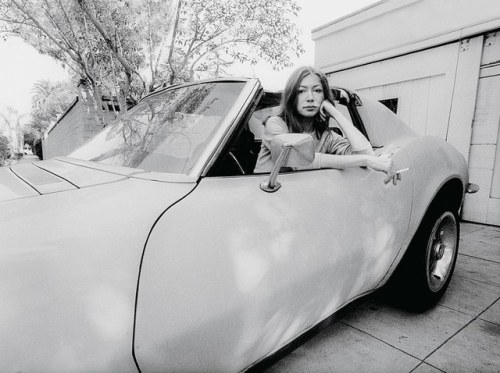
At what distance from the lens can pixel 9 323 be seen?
0.79 m

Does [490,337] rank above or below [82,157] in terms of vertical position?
below

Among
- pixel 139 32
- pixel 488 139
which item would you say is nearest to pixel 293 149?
pixel 488 139

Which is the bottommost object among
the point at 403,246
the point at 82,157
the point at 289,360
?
the point at 289,360

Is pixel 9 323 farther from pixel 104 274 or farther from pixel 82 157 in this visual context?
pixel 82 157

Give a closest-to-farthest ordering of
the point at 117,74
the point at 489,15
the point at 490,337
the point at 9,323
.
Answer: the point at 9,323
the point at 490,337
the point at 489,15
the point at 117,74

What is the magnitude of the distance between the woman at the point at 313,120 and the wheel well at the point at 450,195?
0.65 meters

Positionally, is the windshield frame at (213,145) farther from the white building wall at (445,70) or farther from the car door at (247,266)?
the white building wall at (445,70)

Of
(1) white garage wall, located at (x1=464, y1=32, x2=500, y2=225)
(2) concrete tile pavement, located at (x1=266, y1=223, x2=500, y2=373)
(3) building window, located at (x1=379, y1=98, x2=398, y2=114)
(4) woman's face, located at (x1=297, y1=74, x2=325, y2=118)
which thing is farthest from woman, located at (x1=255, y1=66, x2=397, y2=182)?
(3) building window, located at (x1=379, y1=98, x2=398, y2=114)

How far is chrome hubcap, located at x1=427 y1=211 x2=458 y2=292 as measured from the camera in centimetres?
222

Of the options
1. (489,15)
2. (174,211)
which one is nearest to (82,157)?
(174,211)

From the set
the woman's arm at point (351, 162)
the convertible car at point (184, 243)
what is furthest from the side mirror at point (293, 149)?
the woman's arm at point (351, 162)

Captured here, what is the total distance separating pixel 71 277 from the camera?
0.87 meters

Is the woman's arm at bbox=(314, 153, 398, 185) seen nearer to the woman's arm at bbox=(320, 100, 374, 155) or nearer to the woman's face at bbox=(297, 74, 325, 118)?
the woman's arm at bbox=(320, 100, 374, 155)

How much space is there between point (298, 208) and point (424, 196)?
41.4 inches
